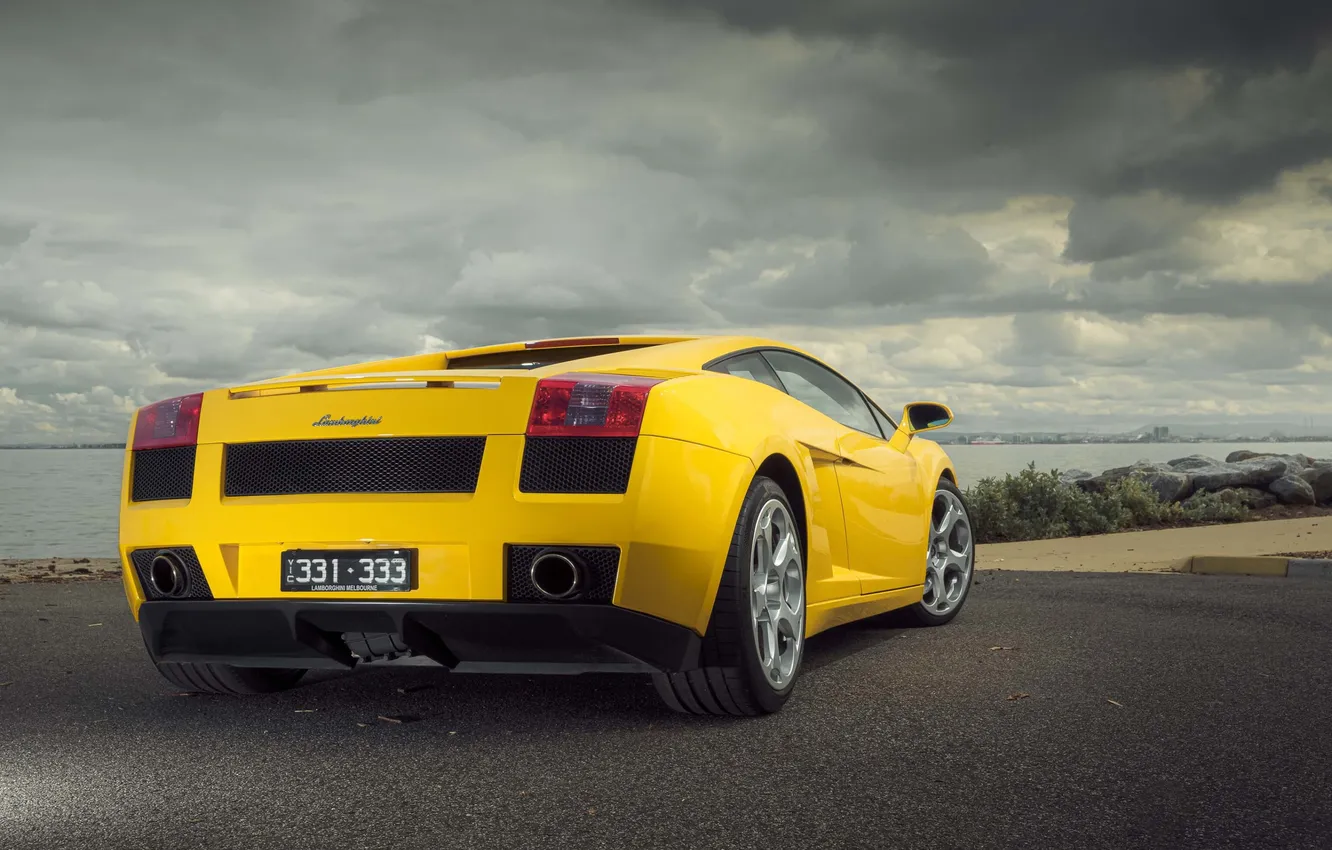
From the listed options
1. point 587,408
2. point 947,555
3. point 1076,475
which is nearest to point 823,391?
point 947,555

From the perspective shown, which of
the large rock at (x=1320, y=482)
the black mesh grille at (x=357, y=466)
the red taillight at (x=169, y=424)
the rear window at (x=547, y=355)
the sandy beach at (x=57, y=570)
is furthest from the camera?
the large rock at (x=1320, y=482)

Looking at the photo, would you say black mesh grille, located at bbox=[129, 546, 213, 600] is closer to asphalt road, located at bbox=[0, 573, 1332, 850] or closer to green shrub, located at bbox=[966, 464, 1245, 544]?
asphalt road, located at bbox=[0, 573, 1332, 850]

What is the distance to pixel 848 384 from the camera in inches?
230

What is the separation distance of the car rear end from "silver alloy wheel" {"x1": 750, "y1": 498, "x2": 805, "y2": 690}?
31 centimetres

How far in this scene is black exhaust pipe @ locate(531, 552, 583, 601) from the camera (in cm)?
347

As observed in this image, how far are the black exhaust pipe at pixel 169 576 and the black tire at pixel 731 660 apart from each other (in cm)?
160

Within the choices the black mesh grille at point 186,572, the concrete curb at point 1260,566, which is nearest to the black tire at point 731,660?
the black mesh grille at point 186,572

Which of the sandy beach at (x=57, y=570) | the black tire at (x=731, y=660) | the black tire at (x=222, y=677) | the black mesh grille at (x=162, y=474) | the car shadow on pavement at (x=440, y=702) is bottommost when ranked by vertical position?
the sandy beach at (x=57, y=570)

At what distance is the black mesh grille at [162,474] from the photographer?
3.92m

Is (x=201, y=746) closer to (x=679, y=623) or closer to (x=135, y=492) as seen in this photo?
(x=135, y=492)

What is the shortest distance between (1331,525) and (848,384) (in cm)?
1003

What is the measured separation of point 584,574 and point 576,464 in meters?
0.33

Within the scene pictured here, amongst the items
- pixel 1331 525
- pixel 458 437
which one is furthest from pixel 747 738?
pixel 1331 525

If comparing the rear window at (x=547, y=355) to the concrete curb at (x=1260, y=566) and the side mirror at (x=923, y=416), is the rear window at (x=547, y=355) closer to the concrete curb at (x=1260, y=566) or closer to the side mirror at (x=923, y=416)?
the side mirror at (x=923, y=416)
